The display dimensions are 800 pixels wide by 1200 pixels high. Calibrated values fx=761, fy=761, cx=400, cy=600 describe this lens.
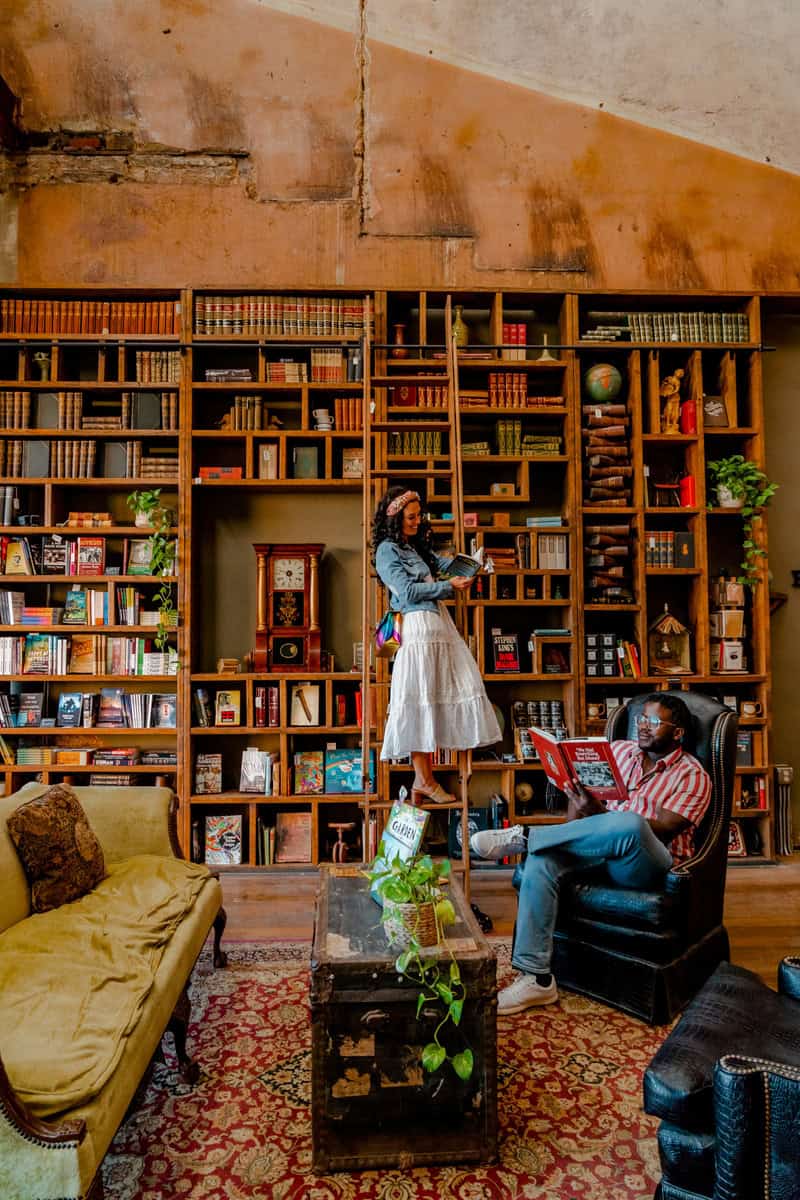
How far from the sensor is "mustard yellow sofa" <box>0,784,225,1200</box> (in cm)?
136

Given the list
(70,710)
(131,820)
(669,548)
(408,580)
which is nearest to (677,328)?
(669,548)

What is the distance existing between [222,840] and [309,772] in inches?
24.0

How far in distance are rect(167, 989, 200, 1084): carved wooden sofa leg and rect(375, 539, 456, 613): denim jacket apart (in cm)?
177

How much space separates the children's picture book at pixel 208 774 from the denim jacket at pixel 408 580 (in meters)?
1.64

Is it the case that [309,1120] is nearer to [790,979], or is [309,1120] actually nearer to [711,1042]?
[711,1042]

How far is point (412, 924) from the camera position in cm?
192

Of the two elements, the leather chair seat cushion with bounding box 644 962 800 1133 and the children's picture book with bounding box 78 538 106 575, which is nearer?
the leather chair seat cushion with bounding box 644 962 800 1133

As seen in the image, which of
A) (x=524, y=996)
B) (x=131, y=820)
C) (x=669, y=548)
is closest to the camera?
(x=524, y=996)

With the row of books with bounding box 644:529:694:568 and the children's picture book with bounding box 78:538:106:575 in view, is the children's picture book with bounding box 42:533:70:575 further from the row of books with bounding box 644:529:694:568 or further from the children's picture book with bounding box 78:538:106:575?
the row of books with bounding box 644:529:694:568

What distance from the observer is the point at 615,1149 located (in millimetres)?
1897

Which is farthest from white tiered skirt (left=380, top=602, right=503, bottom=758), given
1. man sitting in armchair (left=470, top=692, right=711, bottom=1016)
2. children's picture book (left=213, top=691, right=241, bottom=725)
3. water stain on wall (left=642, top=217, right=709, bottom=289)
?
water stain on wall (left=642, top=217, right=709, bottom=289)

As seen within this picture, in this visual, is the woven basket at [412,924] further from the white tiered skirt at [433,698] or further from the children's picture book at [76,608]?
the children's picture book at [76,608]

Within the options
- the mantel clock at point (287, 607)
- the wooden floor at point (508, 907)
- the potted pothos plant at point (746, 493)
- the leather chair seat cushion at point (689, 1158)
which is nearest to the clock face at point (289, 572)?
the mantel clock at point (287, 607)

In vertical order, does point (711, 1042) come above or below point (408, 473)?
below
